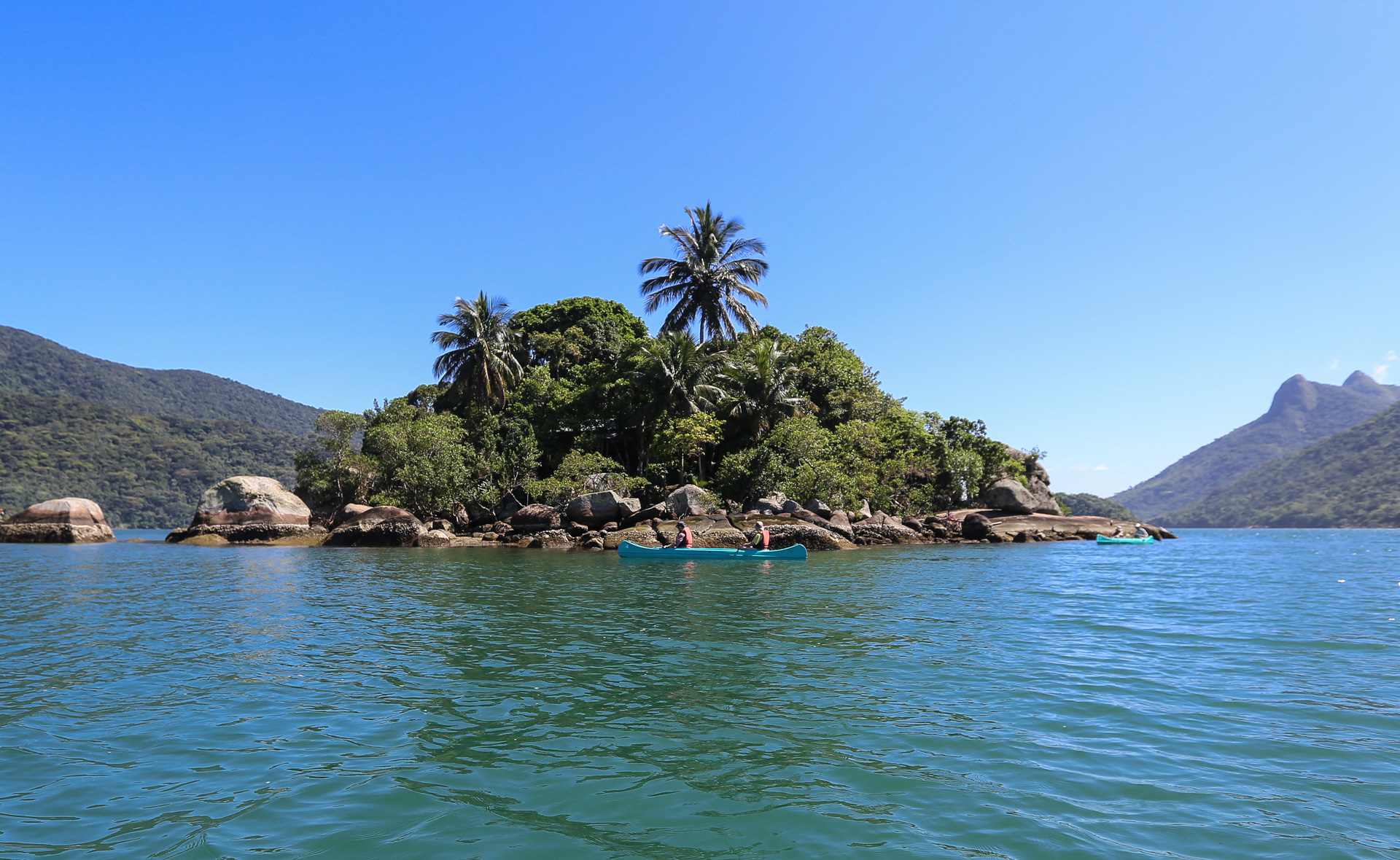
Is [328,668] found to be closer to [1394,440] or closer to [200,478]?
[200,478]

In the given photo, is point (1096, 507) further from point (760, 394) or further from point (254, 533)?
point (254, 533)

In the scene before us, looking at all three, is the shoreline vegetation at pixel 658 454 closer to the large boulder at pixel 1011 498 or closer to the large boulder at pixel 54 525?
the large boulder at pixel 1011 498

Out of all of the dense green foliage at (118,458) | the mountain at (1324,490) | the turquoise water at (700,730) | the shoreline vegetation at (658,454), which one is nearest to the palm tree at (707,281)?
the shoreline vegetation at (658,454)

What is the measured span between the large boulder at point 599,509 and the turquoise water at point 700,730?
20567 millimetres

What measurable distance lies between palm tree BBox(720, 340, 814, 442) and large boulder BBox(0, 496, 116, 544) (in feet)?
126

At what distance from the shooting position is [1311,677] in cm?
869

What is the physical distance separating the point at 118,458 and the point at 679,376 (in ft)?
382

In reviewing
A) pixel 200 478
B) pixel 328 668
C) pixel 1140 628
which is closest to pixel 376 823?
pixel 328 668

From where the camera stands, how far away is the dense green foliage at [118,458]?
333ft

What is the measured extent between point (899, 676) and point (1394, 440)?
185922 millimetres

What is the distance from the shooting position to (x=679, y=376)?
4062cm

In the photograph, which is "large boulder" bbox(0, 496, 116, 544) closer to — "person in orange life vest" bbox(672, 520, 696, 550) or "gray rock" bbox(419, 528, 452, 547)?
"gray rock" bbox(419, 528, 452, 547)

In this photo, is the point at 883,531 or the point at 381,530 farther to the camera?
the point at 883,531

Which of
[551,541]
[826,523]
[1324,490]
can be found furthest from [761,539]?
[1324,490]
